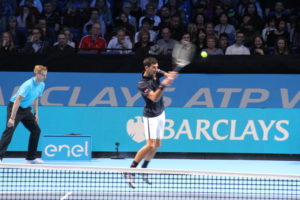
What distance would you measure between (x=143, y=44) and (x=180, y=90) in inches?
49.3

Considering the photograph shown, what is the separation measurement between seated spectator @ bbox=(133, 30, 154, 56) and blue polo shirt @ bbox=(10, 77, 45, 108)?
110 inches

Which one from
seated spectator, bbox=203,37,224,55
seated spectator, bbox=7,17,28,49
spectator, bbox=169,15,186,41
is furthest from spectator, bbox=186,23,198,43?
seated spectator, bbox=7,17,28,49

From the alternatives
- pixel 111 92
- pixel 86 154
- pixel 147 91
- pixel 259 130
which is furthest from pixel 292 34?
pixel 147 91

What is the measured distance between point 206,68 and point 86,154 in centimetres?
277

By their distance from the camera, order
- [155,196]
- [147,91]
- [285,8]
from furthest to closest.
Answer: [285,8] → [147,91] → [155,196]

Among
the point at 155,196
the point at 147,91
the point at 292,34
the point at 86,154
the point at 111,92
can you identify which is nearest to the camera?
the point at 155,196

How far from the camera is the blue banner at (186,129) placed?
39.8 ft

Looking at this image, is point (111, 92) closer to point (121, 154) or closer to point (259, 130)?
point (121, 154)

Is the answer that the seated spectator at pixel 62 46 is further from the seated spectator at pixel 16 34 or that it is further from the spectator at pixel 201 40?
the spectator at pixel 201 40

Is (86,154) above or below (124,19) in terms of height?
below

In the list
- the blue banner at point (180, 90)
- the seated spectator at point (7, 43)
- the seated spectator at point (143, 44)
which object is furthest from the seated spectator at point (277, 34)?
the seated spectator at point (7, 43)

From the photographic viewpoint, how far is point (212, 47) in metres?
13.0

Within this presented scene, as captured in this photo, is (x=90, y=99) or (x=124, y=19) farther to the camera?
(x=124, y=19)

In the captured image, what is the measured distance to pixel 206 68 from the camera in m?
12.5
